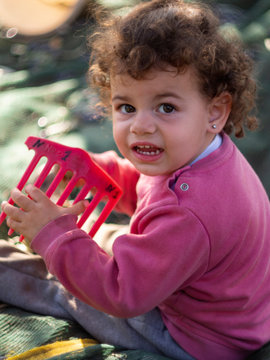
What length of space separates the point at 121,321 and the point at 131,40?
0.69 meters

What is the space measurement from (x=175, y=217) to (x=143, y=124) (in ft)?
0.70

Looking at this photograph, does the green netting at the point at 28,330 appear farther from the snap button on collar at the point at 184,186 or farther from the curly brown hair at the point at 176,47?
the curly brown hair at the point at 176,47

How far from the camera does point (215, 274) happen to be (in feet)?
3.61

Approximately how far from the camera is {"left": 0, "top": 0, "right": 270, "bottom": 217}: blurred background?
6.11 ft

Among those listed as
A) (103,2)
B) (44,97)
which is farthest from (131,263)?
(103,2)

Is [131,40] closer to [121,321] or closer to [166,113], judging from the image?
[166,113]

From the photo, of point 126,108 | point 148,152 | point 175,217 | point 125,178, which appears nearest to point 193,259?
point 175,217

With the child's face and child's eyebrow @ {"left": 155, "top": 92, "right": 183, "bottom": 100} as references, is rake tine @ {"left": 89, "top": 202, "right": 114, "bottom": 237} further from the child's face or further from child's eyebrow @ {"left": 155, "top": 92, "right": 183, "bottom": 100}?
child's eyebrow @ {"left": 155, "top": 92, "right": 183, "bottom": 100}

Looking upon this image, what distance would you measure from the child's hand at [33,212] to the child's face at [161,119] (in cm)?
20

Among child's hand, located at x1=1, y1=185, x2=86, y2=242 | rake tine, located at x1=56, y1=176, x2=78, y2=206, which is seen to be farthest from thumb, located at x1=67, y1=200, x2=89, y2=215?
rake tine, located at x1=56, y1=176, x2=78, y2=206

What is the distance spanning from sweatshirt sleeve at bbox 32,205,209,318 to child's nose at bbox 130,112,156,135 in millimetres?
174

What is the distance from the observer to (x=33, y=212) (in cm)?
111

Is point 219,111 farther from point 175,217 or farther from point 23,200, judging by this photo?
point 23,200

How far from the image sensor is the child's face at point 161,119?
1058mm
